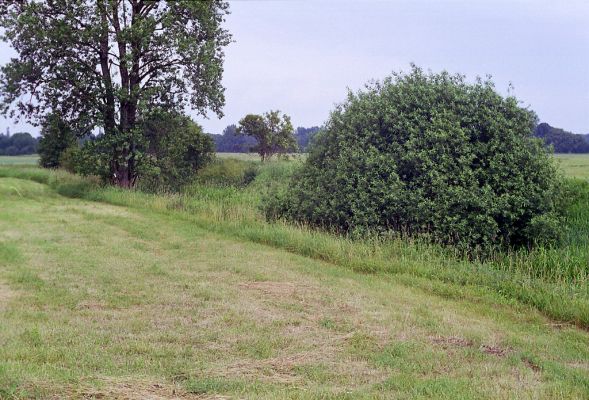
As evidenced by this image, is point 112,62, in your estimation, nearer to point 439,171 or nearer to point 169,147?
point 169,147

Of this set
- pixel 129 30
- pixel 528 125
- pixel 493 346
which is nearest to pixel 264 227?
pixel 528 125

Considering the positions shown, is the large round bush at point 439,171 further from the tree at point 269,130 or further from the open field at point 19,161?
the open field at point 19,161

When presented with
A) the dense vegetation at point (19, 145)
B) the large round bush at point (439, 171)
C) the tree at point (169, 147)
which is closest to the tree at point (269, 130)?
the tree at point (169, 147)

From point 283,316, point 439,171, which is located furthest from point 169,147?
point 283,316

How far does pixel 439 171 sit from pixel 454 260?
7.87 feet

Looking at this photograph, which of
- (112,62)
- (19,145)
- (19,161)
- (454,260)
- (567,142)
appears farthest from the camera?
(19,145)

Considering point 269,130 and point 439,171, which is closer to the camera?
point 439,171

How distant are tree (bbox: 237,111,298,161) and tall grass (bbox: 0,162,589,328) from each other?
18.8 m

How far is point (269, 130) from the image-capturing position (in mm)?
34781

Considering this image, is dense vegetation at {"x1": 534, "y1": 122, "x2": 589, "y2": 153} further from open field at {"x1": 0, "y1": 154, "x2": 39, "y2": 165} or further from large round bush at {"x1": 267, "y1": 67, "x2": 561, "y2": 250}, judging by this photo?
open field at {"x1": 0, "y1": 154, "x2": 39, "y2": 165}

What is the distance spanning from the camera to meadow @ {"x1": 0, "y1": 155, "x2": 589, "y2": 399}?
459 centimetres

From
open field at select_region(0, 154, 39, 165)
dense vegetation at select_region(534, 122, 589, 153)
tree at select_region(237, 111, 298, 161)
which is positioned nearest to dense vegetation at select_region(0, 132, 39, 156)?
open field at select_region(0, 154, 39, 165)

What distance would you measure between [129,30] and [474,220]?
16.0 metres

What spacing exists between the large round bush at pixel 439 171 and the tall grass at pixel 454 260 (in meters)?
0.59
